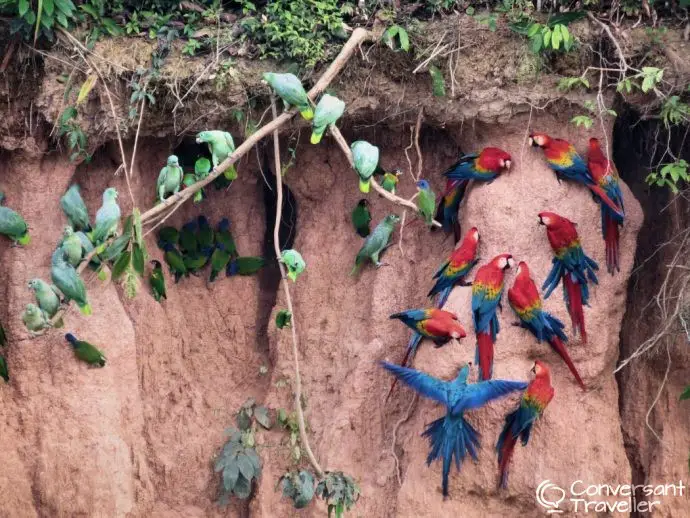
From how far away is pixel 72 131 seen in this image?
528cm

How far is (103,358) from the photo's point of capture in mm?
5414

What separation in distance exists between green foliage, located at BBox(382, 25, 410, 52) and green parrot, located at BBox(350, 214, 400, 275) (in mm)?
861

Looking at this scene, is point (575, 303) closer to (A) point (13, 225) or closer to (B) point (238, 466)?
(B) point (238, 466)

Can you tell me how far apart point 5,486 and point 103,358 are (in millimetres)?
797

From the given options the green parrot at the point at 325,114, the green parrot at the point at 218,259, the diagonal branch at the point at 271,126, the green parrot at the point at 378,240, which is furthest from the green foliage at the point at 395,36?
the green parrot at the point at 218,259

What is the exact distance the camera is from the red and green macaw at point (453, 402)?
4883 mm

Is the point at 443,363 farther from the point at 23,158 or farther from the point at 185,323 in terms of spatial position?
the point at 23,158

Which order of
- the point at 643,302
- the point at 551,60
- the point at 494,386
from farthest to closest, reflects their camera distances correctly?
the point at 643,302 < the point at 551,60 < the point at 494,386

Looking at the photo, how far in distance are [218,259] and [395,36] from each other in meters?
1.57

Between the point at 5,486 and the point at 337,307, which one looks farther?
the point at 337,307

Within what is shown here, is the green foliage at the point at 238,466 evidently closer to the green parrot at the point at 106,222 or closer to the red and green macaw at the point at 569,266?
the green parrot at the point at 106,222

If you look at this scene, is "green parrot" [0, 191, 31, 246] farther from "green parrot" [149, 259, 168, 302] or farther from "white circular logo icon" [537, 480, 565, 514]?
"white circular logo icon" [537, 480, 565, 514]

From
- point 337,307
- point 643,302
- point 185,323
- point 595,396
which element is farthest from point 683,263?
point 185,323

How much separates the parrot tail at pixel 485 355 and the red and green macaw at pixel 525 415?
0.20 meters
